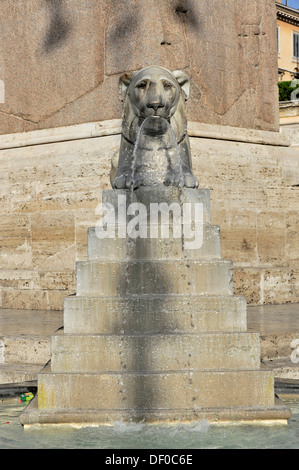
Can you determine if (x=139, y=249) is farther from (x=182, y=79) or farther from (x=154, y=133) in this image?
(x=182, y=79)

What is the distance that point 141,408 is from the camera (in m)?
3.86

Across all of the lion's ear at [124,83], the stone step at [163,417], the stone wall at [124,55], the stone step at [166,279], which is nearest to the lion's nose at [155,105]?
the lion's ear at [124,83]

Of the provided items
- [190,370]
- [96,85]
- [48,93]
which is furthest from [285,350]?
[48,93]

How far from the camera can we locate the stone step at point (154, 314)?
4051 mm

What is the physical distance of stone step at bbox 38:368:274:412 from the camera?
385cm

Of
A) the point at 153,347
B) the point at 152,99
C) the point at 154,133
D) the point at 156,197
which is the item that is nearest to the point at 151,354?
the point at 153,347

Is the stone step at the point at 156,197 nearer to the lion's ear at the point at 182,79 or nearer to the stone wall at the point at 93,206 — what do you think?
the lion's ear at the point at 182,79

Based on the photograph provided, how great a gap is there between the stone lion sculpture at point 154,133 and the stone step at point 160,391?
1.42 meters

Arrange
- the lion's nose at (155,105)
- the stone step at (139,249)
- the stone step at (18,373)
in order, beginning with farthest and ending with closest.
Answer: the stone step at (18,373), the lion's nose at (155,105), the stone step at (139,249)

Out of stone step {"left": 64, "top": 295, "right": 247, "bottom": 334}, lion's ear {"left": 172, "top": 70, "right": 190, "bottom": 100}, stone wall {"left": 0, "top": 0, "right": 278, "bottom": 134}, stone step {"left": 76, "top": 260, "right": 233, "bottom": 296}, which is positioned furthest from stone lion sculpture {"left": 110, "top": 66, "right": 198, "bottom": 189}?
stone wall {"left": 0, "top": 0, "right": 278, "bottom": 134}

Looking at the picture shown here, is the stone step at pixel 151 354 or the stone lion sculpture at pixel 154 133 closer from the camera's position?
the stone step at pixel 151 354

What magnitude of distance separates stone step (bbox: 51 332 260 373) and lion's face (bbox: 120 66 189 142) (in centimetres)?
168
